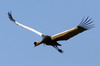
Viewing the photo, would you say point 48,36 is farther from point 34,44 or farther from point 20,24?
point 20,24

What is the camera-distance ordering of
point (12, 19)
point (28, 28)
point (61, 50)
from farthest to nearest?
point (12, 19) → point (28, 28) → point (61, 50)

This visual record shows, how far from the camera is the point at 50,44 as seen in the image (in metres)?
45.4

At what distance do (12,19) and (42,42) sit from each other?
12741 mm

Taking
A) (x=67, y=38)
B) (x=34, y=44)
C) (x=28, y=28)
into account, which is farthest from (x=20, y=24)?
(x=67, y=38)

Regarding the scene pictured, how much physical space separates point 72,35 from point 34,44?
551cm

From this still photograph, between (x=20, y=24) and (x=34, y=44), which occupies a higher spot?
(x=20, y=24)

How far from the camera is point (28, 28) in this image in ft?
169

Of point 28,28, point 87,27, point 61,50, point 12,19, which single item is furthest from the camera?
point 12,19

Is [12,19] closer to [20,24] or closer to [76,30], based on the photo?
[20,24]

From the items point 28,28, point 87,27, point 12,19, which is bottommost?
point 87,27

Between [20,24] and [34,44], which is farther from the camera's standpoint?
[20,24]

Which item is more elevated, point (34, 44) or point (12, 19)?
point (12, 19)

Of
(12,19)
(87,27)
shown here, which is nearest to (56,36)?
(87,27)

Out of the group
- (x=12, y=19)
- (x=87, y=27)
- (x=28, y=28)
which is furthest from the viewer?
(x=12, y=19)
